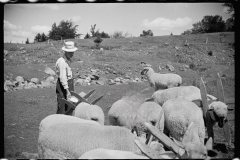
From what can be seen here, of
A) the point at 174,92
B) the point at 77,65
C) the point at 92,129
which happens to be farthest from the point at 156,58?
the point at 92,129

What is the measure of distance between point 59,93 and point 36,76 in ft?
41.7

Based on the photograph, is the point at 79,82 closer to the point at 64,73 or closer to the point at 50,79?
the point at 50,79

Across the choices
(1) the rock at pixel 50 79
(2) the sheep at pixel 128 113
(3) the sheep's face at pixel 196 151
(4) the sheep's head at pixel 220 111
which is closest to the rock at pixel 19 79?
(1) the rock at pixel 50 79

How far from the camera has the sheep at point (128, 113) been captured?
5.02 metres

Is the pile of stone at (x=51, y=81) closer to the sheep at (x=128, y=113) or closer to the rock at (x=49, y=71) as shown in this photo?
the rock at (x=49, y=71)

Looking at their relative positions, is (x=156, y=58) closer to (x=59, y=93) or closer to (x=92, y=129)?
(x=59, y=93)

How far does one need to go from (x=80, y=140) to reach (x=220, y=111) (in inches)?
112

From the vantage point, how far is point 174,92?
7023 mm

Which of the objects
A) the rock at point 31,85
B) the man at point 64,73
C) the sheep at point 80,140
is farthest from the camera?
the rock at point 31,85

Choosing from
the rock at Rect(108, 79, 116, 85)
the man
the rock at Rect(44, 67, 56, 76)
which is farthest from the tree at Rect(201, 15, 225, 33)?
the rock at Rect(44, 67, 56, 76)

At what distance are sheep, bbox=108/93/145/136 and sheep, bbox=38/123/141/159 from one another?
4.93 ft

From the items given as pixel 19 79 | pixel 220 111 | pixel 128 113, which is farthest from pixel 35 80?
pixel 220 111

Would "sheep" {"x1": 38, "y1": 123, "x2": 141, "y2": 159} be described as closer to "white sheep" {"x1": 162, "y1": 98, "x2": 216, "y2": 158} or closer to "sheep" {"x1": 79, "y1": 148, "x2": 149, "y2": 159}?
"sheep" {"x1": 79, "y1": 148, "x2": 149, "y2": 159}

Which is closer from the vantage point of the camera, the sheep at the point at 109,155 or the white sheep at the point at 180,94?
the sheep at the point at 109,155
